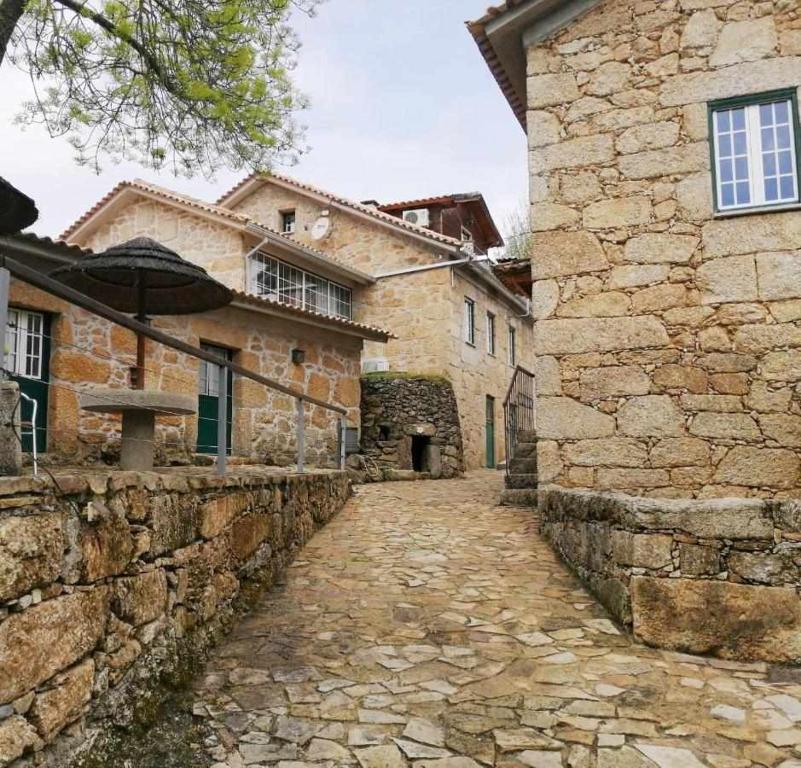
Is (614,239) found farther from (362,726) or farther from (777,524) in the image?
(362,726)

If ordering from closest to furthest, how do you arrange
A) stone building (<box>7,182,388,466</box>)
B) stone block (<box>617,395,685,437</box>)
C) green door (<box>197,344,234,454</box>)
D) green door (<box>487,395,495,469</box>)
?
stone block (<box>617,395,685,437</box>) < stone building (<box>7,182,388,466</box>) < green door (<box>197,344,234,454</box>) < green door (<box>487,395,495,469</box>)

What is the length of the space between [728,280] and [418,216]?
496 inches

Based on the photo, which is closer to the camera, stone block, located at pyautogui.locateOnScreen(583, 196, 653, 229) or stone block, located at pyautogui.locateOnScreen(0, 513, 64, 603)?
stone block, located at pyautogui.locateOnScreen(0, 513, 64, 603)

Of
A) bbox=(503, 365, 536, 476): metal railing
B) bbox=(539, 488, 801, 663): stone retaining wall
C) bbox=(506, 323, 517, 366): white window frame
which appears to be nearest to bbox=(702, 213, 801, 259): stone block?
bbox=(539, 488, 801, 663): stone retaining wall

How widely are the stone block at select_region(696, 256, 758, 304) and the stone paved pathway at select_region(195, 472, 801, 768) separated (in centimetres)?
276

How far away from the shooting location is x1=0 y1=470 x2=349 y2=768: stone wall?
2.44 m

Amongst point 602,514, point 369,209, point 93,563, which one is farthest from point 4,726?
point 369,209

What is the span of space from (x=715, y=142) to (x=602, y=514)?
144 inches

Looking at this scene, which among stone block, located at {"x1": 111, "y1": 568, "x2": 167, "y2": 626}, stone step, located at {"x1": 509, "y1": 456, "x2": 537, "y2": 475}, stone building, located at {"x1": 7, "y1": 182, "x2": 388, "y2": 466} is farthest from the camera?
stone step, located at {"x1": 509, "y1": 456, "x2": 537, "y2": 475}

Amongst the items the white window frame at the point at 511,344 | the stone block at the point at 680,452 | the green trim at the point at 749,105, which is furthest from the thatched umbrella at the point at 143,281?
the white window frame at the point at 511,344

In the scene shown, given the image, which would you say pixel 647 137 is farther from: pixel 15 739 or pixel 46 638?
pixel 15 739

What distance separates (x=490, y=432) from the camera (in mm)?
18547

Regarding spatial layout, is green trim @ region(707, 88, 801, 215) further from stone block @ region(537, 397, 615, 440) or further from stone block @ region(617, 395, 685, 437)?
stone block @ region(537, 397, 615, 440)

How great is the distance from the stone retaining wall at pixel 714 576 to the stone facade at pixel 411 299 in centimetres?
1118
